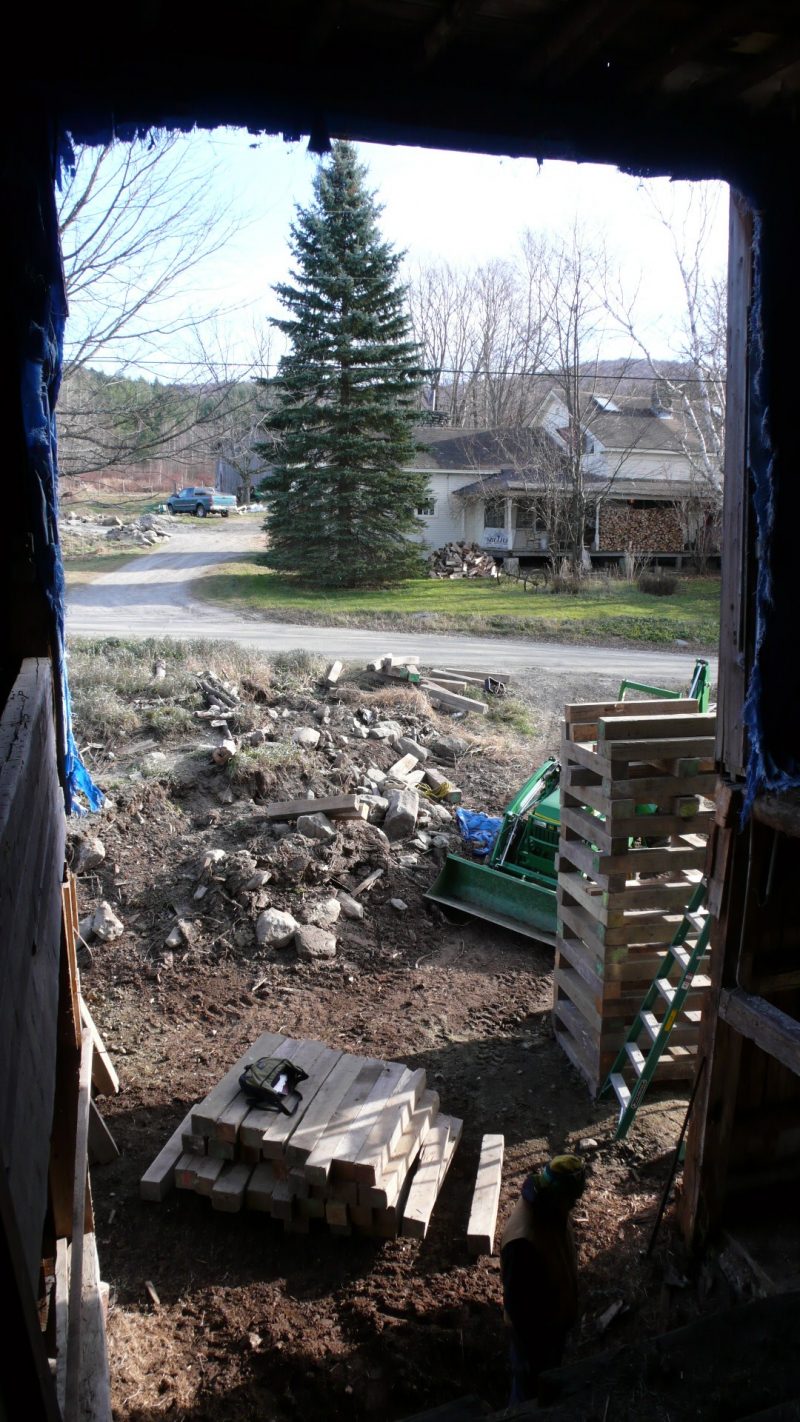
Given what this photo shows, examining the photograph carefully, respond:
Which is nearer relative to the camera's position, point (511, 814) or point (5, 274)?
point (5, 274)

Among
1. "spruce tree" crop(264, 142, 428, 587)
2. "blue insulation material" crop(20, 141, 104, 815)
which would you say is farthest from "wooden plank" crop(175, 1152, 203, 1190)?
"spruce tree" crop(264, 142, 428, 587)

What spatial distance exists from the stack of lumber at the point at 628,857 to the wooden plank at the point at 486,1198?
3.26ft

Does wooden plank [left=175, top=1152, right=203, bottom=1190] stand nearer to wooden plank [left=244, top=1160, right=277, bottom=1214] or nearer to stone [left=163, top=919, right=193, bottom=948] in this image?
wooden plank [left=244, top=1160, right=277, bottom=1214]

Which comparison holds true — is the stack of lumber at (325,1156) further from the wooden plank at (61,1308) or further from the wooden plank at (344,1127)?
the wooden plank at (61,1308)

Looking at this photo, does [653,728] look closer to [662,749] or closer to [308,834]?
[662,749]

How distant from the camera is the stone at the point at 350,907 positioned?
855 cm

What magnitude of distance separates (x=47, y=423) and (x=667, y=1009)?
14.6 feet

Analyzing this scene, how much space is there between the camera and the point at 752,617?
166 inches

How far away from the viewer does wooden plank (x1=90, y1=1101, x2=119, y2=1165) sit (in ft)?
18.1

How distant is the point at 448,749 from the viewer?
12.4 m

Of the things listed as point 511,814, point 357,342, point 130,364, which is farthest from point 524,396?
point 511,814

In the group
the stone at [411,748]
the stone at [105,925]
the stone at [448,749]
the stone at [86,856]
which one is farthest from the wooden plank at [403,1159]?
the stone at [448,749]

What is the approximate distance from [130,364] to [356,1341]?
13167 mm

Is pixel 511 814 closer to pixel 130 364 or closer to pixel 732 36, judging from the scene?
pixel 732 36
